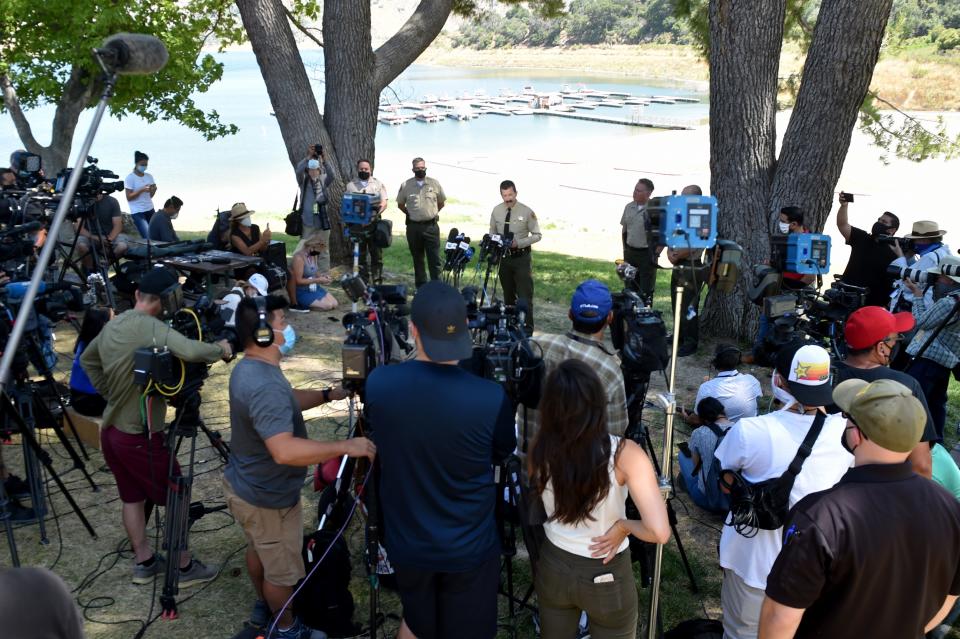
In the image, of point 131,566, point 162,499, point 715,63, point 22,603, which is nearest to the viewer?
point 22,603

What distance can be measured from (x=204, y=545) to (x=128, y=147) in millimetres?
40930

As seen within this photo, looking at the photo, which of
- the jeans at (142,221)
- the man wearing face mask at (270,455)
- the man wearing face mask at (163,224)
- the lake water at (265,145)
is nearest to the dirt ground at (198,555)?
the man wearing face mask at (270,455)

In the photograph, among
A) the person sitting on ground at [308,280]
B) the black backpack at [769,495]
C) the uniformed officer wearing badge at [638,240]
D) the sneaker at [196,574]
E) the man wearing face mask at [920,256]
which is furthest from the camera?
the person sitting on ground at [308,280]

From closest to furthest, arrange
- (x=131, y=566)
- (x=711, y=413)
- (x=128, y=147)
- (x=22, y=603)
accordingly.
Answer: (x=22, y=603), (x=131, y=566), (x=711, y=413), (x=128, y=147)

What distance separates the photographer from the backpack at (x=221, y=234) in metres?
9.23

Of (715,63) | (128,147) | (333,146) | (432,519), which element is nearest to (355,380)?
(432,519)

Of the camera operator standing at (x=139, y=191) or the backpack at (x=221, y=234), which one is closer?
the backpack at (x=221, y=234)

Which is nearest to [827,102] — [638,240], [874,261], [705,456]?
[874,261]

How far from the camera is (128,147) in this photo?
40719 millimetres

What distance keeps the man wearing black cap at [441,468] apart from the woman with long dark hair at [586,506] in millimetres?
192

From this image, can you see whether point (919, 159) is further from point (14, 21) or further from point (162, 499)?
point (14, 21)

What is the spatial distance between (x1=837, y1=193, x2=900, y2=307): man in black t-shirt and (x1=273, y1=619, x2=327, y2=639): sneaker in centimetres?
581

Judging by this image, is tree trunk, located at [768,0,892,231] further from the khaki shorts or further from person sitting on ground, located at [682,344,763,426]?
the khaki shorts

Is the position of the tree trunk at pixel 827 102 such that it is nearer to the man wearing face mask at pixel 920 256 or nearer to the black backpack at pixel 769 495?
the man wearing face mask at pixel 920 256
